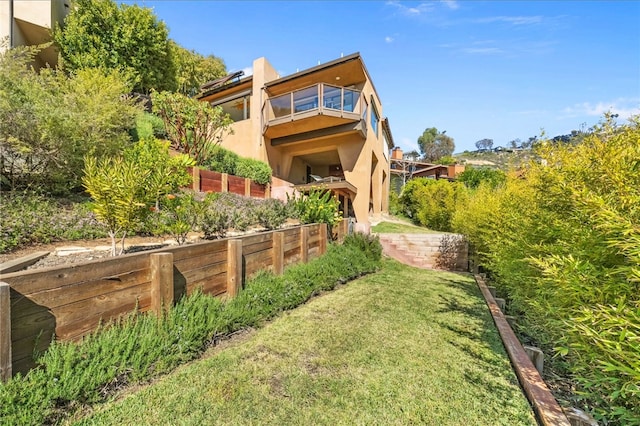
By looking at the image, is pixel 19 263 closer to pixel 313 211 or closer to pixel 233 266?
pixel 233 266

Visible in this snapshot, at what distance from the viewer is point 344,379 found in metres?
2.84

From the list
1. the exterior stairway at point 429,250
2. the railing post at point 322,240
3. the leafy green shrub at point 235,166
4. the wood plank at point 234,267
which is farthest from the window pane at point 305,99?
the wood plank at point 234,267

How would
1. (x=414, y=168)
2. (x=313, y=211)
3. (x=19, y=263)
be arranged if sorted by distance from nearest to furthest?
1. (x=19, y=263)
2. (x=313, y=211)
3. (x=414, y=168)

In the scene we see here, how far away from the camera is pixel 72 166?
548cm

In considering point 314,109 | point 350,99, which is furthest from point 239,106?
point 350,99

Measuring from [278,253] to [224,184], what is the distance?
5.94m

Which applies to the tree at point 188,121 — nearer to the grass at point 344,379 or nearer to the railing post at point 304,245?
the railing post at point 304,245

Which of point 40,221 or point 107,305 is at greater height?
point 40,221

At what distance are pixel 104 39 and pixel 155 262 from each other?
16652 mm

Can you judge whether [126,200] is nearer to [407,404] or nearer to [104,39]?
[407,404]

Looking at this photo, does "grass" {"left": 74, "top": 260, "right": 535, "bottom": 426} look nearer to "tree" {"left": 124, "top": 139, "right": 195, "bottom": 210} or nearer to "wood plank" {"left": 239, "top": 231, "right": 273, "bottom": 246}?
"wood plank" {"left": 239, "top": 231, "right": 273, "bottom": 246}

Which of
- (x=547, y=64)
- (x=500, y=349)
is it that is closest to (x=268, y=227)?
(x=500, y=349)

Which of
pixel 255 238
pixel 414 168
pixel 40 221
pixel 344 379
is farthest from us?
pixel 414 168

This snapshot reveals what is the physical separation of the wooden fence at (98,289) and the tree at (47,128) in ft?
Answer: 13.7
